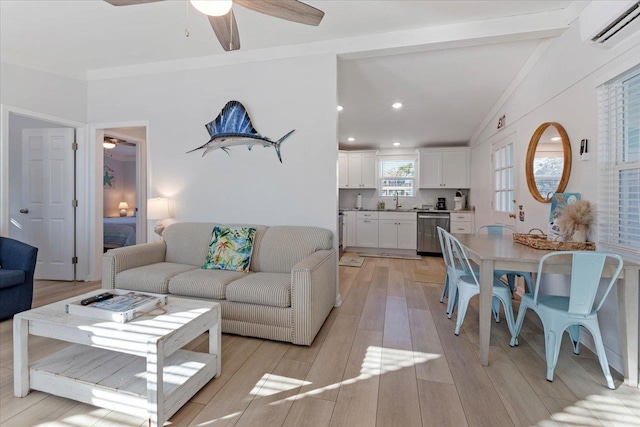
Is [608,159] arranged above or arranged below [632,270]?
above

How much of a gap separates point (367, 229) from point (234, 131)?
146 inches

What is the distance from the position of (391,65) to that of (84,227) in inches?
170

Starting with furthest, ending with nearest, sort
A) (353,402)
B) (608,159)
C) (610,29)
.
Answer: (608,159) < (610,29) < (353,402)

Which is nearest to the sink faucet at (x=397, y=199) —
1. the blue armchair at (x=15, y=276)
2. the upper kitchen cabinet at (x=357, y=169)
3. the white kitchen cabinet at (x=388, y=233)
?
the upper kitchen cabinet at (x=357, y=169)

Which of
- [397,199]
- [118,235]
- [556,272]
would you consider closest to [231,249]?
[556,272]

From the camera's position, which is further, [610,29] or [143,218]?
[143,218]

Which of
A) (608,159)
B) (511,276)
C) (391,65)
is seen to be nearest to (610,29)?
(608,159)

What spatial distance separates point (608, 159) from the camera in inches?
80.9

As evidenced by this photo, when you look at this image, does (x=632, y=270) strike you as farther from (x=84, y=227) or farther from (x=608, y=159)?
(x=84, y=227)

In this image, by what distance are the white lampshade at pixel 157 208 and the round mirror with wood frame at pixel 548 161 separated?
4.04 meters

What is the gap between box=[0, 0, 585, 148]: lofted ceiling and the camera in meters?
2.44

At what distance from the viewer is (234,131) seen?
10.6 feet

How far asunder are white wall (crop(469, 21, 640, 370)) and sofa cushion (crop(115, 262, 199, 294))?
3356mm

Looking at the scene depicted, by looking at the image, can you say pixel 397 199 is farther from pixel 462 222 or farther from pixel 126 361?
pixel 126 361
